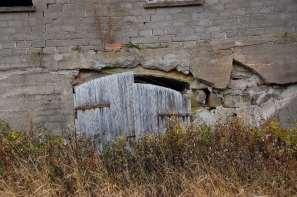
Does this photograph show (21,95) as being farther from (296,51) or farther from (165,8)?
(296,51)

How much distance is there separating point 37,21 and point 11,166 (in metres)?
2.50

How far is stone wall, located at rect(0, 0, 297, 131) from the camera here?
935cm

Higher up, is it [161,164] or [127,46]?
[127,46]

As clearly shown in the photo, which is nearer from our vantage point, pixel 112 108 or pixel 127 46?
pixel 112 108

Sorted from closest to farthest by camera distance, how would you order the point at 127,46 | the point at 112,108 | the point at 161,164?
1. the point at 161,164
2. the point at 112,108
3. the point at 127,46

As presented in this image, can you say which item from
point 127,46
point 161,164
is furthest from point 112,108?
point 161,164

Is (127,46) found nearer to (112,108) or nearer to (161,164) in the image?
(112,108)

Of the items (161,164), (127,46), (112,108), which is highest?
(127,46)

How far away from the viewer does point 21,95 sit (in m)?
9.32

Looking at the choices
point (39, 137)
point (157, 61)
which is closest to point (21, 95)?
point (39, 137)

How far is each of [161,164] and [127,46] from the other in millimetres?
2234

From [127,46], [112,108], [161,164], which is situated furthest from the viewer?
[127,46]

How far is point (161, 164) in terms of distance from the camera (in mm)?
7988

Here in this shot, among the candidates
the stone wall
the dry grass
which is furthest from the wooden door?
the dry grass
